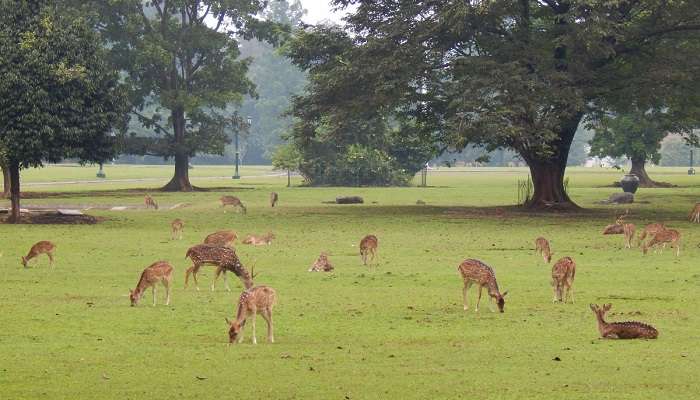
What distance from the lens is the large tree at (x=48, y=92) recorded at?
136 feet

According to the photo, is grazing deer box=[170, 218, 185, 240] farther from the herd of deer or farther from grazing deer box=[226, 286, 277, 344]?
grazing deer box=[226, 286, 277, 344]

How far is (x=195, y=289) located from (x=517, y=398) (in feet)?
36.1

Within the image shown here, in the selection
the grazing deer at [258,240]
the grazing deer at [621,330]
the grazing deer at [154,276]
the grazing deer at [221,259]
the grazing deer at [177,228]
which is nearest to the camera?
the grazing deer at [621,330]

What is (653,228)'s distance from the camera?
32.6 metres

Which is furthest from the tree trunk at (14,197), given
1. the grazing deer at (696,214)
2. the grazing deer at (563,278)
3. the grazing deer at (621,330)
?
the grazing deer at (621,330)

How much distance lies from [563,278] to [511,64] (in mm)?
25612

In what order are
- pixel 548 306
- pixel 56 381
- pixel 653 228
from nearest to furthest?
pixel 56 381 < pixel 548 306 < pixel 653 228

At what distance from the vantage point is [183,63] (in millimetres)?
78625

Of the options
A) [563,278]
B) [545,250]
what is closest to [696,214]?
[545,250]

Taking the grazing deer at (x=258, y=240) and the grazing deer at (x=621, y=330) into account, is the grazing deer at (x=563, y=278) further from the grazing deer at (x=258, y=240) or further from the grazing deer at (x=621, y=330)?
the grazing deer at (x=258, y=240)

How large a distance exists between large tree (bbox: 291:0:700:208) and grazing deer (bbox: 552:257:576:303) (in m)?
21.8

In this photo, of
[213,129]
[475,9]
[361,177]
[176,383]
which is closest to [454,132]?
[475,9]

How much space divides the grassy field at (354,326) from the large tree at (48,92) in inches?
197

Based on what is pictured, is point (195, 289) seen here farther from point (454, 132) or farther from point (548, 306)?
point (454, 132)
